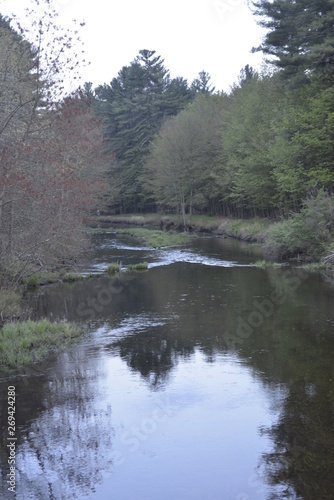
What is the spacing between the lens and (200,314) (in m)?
18.8

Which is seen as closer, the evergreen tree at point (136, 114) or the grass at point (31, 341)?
the grass at point (31, 341)

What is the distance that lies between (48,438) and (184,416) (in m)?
2.60

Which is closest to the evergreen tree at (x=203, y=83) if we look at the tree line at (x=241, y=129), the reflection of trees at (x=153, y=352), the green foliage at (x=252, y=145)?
the tree line at (x=241, y=129)

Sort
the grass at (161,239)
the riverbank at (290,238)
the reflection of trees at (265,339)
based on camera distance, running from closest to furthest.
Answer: the reflection of trees at (265,339), the riverbank at (290,238), the grass at (161,239)

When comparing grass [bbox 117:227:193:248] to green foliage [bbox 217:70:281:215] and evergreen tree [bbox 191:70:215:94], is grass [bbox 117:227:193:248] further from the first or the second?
evergreen tree [bbox 191:70:215:94]

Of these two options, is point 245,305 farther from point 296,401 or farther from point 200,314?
point 296,401

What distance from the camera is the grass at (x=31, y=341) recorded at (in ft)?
44.2

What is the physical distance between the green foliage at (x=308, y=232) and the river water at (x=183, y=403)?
979 cm

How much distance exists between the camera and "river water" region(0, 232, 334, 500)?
7.99 meters

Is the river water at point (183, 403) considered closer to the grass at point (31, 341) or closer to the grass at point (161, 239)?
the grass at point (31, 341)

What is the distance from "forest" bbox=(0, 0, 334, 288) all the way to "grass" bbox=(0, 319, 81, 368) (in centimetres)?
228

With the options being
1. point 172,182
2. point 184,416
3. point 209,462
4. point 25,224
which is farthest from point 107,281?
point 172,182

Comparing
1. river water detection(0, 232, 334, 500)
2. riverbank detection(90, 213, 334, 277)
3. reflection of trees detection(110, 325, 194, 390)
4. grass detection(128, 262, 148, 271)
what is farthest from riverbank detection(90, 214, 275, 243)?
reflection of trees detection(110, 325, 194, 390)

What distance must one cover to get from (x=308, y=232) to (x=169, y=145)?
31.2 metres
